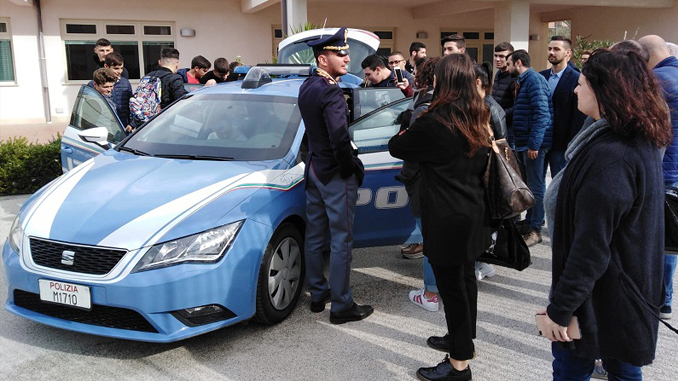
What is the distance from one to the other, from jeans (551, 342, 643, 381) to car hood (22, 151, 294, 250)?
2020 mm

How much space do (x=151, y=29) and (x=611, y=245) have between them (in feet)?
51.6

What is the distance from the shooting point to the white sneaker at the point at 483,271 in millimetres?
4809

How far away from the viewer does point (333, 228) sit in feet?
13.0

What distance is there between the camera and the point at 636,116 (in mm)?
1997

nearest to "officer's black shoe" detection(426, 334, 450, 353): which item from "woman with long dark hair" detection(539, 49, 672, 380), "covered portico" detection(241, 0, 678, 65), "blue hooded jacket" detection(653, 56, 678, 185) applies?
"woman with long dark hair" detection(539, 49, 672, 380)

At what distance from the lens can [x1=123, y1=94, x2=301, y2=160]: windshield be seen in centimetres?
427

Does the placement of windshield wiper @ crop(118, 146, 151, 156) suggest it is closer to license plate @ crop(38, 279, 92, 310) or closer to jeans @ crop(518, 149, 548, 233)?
license plate @ crop(38, 279, 92, 310)

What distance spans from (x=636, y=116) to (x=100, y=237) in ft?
8.99

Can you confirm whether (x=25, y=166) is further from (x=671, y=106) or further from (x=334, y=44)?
(x=671, y=106)

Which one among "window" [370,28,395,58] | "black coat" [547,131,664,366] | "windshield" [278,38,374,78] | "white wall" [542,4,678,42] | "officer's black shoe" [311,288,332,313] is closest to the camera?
"black coat" [547,131,664,366]

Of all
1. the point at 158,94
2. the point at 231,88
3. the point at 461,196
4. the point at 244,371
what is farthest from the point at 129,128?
the point at 461,196

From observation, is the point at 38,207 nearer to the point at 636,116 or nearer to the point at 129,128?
the point at 129,128

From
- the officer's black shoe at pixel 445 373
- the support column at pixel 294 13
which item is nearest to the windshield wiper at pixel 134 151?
the officer's black shoe at pixel 445 373

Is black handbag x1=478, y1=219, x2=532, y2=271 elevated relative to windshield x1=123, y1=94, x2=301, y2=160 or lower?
lower
